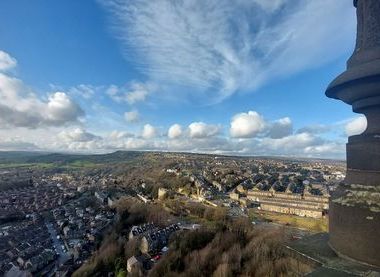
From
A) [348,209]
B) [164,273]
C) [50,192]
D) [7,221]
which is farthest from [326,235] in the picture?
[50,192]

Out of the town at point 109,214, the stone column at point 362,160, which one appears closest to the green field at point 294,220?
the town at point 109,214

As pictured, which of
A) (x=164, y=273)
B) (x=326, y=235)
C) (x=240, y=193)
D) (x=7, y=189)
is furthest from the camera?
(x=7, y=189)

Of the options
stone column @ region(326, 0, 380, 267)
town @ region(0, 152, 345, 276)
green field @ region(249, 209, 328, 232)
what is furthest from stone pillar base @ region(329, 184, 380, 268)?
green field @ region(249, 209, 328, 232)

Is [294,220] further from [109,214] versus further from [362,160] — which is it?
[362,160]

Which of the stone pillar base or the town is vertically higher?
the stone pillar base

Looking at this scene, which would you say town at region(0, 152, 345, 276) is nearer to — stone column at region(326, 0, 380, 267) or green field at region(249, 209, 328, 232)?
green field at region(249, 209, 328, 232)

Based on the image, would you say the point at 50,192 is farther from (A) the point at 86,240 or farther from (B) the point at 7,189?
(A) the point at 86,240

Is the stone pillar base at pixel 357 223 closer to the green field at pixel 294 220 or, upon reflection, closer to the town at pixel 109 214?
the town at pixel 109 214

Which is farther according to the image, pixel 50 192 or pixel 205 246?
pixel 50 192
